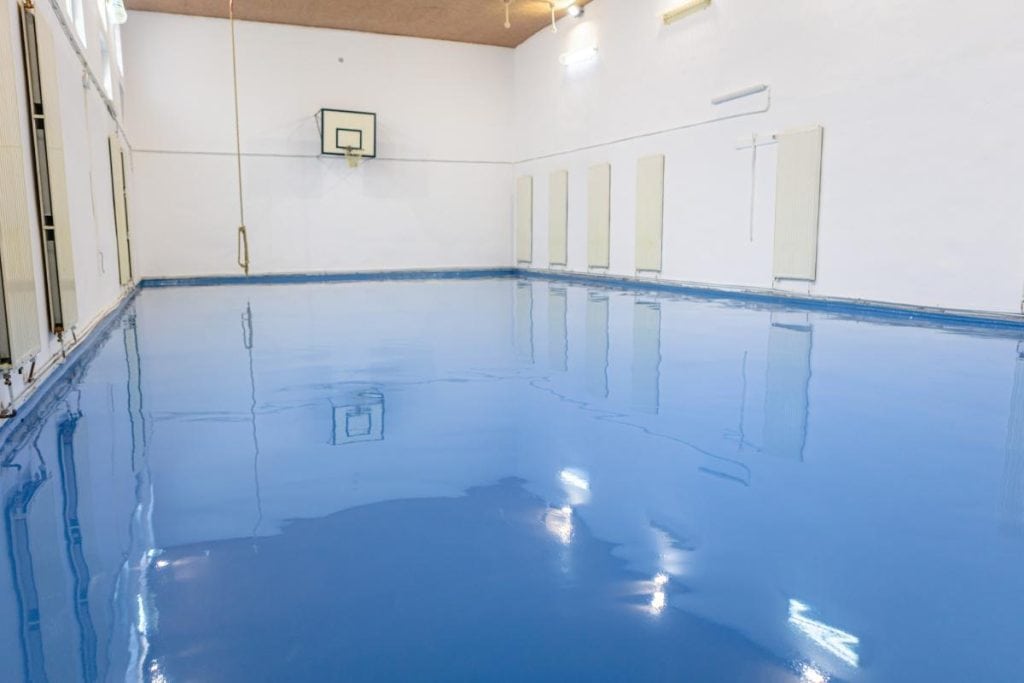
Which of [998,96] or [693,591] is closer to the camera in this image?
[693,591]

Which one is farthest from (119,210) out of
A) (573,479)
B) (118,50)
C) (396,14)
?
(573,479)

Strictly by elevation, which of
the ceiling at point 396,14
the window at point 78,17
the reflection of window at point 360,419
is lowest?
the reflection of window at point 360,419

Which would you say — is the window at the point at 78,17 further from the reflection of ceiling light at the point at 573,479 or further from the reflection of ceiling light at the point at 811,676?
the reflection of ceiling light at the point at 811,676

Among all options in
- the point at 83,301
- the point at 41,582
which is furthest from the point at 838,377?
the point at 83,301

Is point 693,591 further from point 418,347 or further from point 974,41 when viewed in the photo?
point 974,41

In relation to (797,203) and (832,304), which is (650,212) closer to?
(797,203)

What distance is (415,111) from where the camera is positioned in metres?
15.0

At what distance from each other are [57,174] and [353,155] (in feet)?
32.6

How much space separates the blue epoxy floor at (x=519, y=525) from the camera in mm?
1487

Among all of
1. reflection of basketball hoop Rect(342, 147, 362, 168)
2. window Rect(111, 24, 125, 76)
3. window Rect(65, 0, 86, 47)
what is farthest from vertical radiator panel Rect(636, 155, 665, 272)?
window Rect(111, 24, 125, 76)

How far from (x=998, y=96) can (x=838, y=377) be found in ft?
13.7

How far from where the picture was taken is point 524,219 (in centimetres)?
1562

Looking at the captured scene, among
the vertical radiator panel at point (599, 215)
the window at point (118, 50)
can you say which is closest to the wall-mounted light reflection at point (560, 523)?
the vertical radiator panel at point (599, 215)

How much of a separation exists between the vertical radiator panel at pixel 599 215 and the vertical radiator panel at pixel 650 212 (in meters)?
0.99
